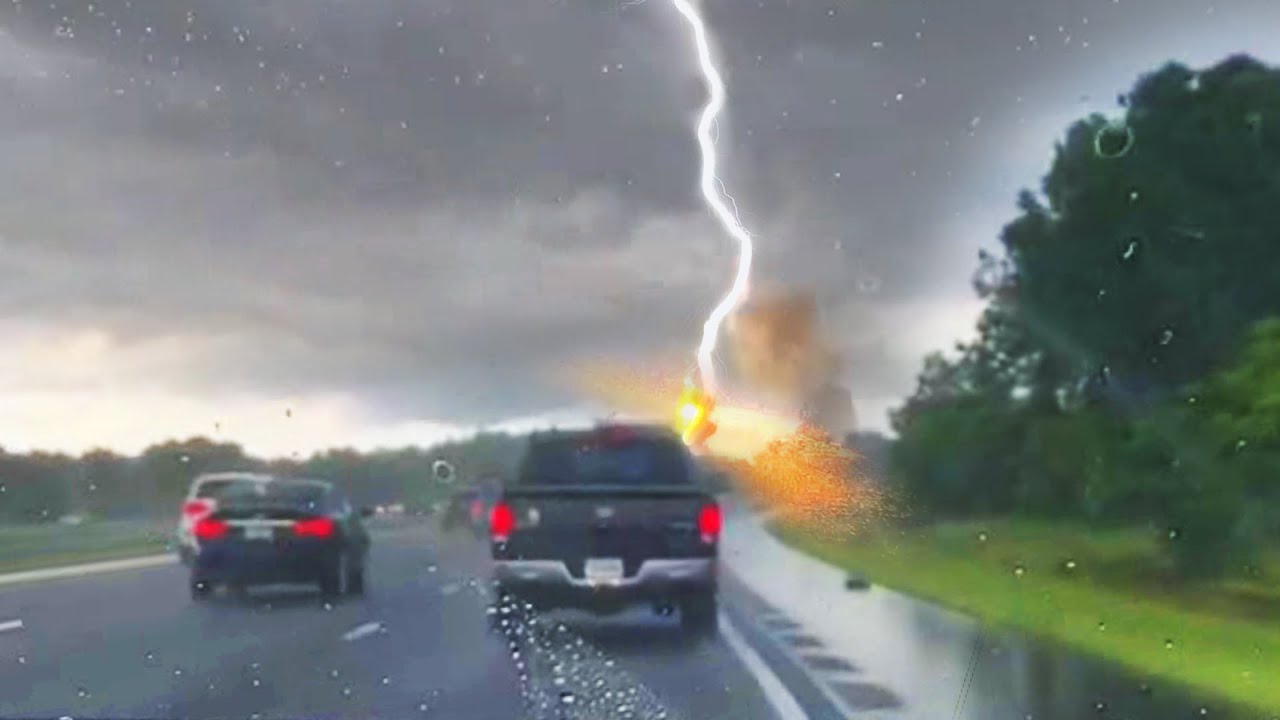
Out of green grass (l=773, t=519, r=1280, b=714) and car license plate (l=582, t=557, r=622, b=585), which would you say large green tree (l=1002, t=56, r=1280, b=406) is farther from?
car license plate (l=582, t=557, r=622, b=585)

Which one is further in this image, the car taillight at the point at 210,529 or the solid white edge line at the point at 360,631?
the solid white edge line at the point at 360,631

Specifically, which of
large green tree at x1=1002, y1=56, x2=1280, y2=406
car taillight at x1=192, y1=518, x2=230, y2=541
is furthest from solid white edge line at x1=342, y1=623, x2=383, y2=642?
large green tree at x1=1002, y1=56, x2=1280, y2=406

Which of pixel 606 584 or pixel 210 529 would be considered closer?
pixel 210 529

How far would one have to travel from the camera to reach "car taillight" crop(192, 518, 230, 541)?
465 inches

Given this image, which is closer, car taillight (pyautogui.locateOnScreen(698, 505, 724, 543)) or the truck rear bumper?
car taillight (pyautogui.locateOnScreen(698, 505, 724, 543))

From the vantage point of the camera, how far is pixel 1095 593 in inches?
626

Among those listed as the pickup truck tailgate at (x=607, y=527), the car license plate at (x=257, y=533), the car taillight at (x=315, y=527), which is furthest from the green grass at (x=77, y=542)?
the pickup truck tailgate at (x=607, y=527)

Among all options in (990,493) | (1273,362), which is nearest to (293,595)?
(990,493)

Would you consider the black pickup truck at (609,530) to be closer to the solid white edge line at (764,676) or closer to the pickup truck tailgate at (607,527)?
the pickup truck tailgate at (607,527)

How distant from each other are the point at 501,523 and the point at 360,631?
1.45 meters

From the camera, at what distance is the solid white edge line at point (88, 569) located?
12.7m

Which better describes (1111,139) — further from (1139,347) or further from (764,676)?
(764,676)

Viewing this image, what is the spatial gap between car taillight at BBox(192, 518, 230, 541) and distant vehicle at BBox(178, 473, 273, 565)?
0.13 ft

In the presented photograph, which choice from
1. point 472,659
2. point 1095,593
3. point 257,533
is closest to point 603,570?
point 472,659
